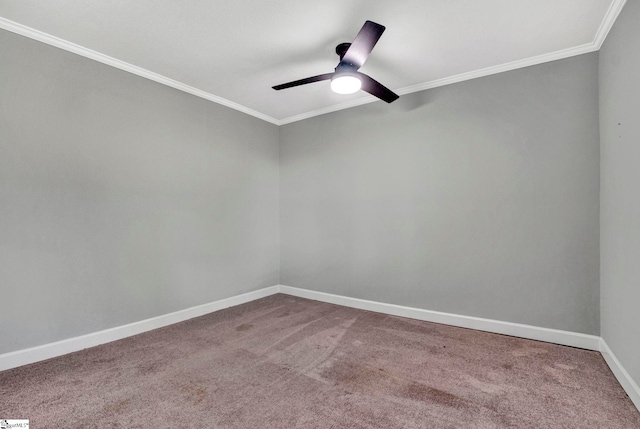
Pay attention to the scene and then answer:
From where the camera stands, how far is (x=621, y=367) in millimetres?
2027

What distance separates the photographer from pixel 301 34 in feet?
7.89

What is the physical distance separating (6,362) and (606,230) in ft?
15.5

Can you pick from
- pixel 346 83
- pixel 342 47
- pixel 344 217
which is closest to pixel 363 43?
pixel 346 83

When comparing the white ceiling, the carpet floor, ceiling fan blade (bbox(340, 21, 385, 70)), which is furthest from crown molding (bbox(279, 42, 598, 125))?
the carpet floor

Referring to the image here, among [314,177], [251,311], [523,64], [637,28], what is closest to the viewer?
[637,28]

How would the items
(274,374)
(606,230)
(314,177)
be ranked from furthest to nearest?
(314,177) < (606,230) < (274,374)

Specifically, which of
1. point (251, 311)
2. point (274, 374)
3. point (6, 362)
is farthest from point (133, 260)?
point (274, 374)

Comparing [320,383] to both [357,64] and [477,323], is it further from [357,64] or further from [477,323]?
Answer: [357,64]

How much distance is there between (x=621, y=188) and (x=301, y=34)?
8.50 ft

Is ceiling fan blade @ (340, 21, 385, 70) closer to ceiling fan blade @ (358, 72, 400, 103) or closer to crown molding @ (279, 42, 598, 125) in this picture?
ceiling fan blade @ (358, 72, 400, 103)

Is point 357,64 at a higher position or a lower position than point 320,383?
higher

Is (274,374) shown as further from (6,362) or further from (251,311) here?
(6,362)

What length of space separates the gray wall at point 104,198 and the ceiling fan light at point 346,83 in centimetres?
194

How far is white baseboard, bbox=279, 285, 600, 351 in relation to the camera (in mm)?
2594
